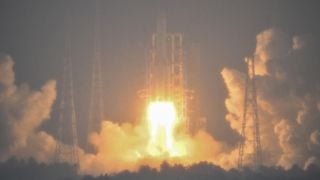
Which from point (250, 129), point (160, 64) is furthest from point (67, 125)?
point (250, 129)

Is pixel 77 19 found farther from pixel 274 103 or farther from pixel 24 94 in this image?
pixel 274 103

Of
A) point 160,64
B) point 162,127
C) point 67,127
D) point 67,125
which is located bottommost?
point 162,127

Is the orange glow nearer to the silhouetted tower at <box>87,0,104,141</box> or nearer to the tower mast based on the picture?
the silhouetted tower at <box>87,0,104,141</box>

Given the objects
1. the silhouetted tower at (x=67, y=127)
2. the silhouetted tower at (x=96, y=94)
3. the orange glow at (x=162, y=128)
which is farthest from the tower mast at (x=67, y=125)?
the orange glow at (x=162, y=128)

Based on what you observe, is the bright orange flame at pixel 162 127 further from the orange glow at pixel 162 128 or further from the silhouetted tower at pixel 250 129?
the silhouetted tower at pixel 250 129

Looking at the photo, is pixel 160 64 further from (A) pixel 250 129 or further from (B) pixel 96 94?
(B) pixel 96 94

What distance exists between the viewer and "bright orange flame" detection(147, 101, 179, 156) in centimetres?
15162

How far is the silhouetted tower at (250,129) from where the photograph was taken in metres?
141

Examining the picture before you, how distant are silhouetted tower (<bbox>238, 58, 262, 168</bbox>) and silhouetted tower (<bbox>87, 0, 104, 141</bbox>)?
26.3 meters

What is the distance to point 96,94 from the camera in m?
167

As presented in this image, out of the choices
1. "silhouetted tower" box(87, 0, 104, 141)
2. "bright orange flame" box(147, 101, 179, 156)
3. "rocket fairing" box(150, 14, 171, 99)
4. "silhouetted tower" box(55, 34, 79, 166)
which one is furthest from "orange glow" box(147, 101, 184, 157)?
"silhouetted tower" box(55, 34, 79, 166)

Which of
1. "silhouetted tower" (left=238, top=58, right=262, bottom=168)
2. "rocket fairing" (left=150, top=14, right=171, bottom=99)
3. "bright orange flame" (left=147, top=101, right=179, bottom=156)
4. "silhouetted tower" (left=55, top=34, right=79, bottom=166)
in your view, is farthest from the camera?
"bright orange flame" (left=147, top=101, right=179, bottom=156)

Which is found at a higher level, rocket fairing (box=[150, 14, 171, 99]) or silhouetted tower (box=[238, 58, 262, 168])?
rocket fairing (box=[150, 14, 171, 99])

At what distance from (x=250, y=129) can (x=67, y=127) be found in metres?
33.3
